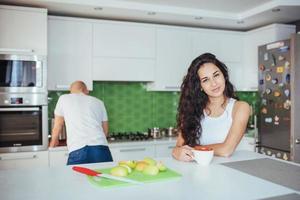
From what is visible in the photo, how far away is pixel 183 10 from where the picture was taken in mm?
3518

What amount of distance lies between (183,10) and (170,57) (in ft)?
1.90

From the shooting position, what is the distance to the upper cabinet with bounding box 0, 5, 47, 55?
9.77ft

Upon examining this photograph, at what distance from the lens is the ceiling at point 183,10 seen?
10.4 feet

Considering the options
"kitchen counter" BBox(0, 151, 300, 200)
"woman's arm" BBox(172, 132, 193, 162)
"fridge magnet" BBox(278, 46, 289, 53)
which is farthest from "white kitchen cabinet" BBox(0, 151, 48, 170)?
"fridge magnet" BBox(278, 46, 289, 53)

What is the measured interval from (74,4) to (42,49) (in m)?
0.55

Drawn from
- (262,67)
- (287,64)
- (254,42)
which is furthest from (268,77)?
(254,42)

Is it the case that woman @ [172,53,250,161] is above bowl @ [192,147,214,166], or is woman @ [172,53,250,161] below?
above

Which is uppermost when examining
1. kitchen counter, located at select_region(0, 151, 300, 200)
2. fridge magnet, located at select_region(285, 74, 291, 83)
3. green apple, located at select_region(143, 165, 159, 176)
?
fridge magnet, located at select_region(285, 74, 291, 83)

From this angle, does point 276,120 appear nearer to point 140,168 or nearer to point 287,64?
point 287,64

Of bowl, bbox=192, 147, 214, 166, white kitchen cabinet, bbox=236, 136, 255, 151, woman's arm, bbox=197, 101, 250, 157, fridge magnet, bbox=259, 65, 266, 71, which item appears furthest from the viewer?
white kitchen cabinet, bbox=236, 136, 255, 151

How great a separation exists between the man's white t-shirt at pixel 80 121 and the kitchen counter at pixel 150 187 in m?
1.17

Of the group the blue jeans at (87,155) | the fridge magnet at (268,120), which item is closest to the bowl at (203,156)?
the blue jeans at (87,155)

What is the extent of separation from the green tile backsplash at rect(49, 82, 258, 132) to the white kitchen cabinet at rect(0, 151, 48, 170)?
1.02 m

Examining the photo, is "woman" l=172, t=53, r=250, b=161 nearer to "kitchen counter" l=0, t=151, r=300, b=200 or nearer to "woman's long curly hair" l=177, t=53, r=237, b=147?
"woman's long curly hair" l=177, t=53, r=237, b=147
